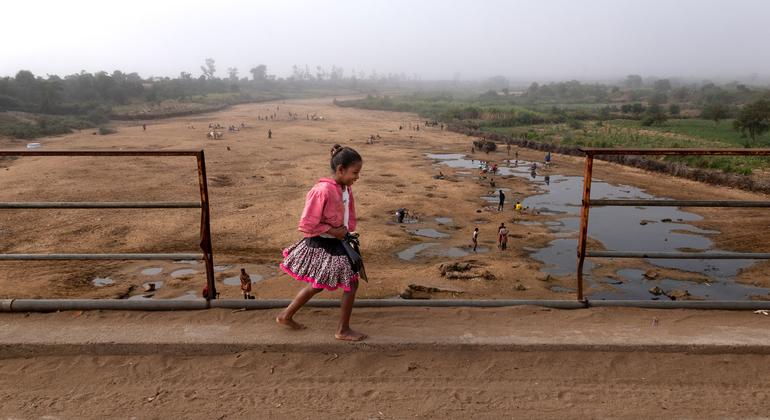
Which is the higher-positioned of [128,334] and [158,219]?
[128,334]

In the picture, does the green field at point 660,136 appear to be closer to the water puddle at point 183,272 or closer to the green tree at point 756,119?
the green tree at point 756,119

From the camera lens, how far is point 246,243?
15273 mm

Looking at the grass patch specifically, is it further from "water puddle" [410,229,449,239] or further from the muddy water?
the muddy water

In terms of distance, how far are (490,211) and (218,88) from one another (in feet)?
364

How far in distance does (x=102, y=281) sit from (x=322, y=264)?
11024mm

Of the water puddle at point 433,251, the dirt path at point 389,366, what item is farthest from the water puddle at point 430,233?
the dirt path at point 389,366

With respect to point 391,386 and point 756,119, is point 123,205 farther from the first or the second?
point 756,119

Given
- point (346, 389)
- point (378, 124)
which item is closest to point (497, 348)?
point (346, 389)

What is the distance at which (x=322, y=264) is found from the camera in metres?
3.12

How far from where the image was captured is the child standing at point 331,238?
3.02m

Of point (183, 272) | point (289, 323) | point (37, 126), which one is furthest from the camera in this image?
point (37, 126)

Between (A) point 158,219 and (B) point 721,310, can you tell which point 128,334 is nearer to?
(B) point 721,310

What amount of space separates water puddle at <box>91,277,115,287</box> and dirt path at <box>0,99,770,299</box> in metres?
0.11

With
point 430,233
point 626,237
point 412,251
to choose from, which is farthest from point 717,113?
point 412,251
